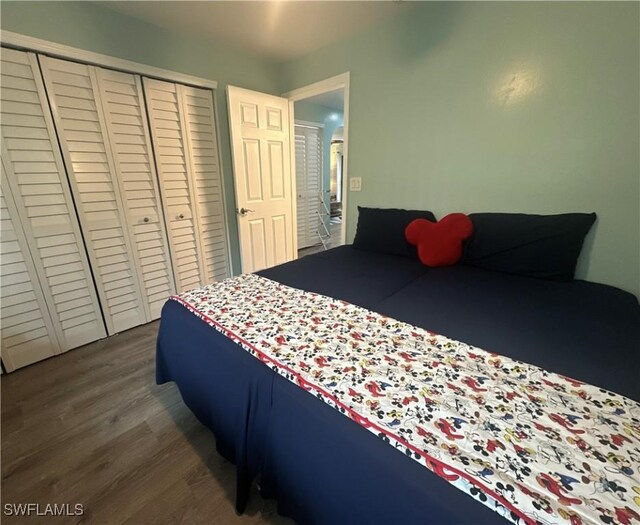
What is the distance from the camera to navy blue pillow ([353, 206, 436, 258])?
6.58 feet

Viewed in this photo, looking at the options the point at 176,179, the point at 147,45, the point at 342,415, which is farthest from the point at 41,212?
the point at 342,415

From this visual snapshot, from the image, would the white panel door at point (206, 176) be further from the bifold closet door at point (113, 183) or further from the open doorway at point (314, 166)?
the open doorway at point (314, 166)

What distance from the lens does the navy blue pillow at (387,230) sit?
6.58 feet

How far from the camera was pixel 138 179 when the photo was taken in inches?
85.7

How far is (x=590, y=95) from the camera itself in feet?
4.75

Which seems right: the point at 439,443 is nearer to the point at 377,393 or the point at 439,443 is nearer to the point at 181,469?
the point at 377,393

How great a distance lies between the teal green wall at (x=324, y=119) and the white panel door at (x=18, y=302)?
3.31m

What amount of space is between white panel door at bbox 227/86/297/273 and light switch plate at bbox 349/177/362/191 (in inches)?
31.7

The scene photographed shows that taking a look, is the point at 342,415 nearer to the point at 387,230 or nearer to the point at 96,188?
the point at 387,230

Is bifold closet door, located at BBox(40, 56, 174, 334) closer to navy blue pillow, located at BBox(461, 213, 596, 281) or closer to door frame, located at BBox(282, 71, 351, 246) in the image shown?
door frame, located at BBox(282, 71, 351, 246)

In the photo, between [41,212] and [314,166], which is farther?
[314,166]

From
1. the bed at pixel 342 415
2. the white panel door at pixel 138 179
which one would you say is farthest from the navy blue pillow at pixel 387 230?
the white panel door at pixel 138 179

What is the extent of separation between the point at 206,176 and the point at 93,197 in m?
0.88

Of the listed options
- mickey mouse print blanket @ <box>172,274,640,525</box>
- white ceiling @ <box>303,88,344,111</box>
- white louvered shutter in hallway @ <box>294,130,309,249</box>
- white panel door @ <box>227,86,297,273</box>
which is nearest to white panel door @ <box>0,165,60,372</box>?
white panel door @ <box>227,86,297,273</box>
